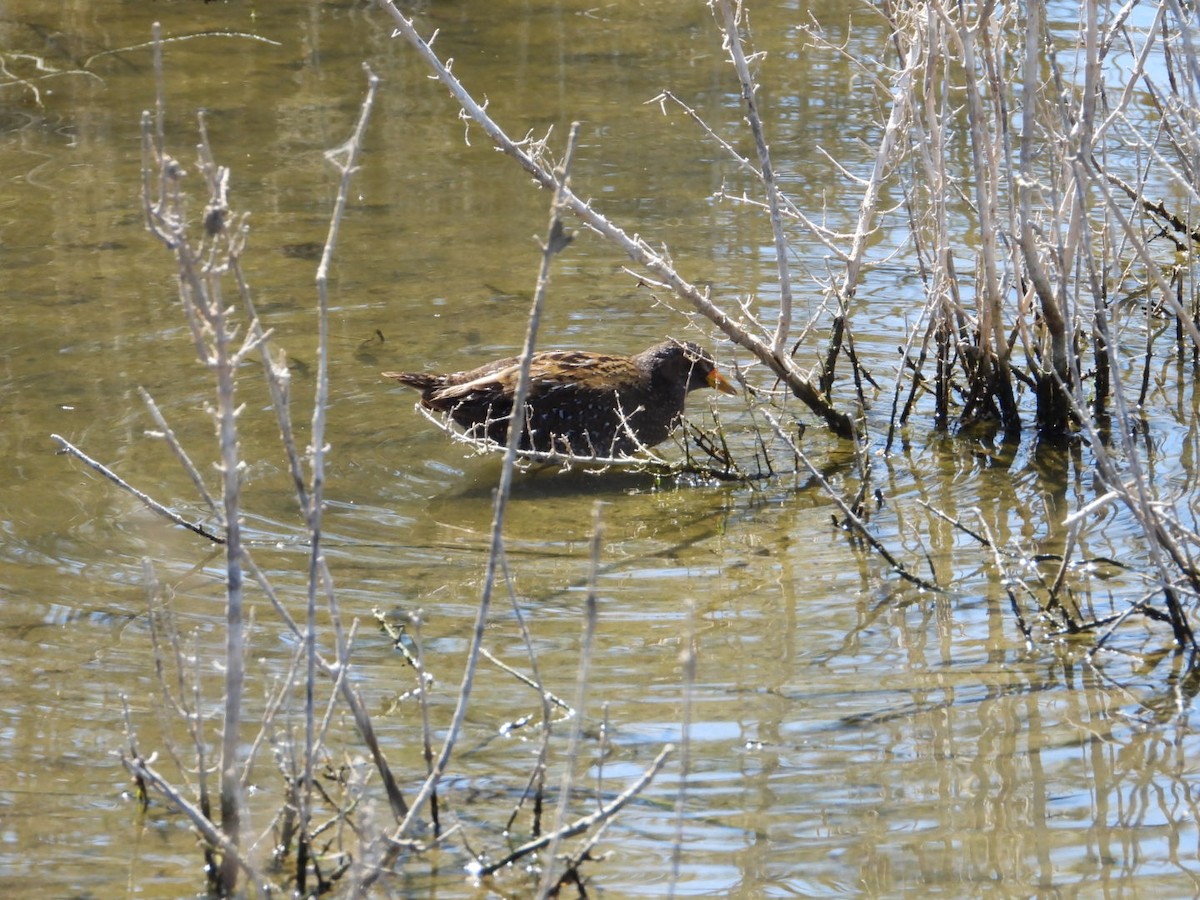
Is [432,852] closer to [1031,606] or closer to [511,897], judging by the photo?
[511,897]

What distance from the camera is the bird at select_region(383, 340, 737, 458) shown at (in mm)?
7109

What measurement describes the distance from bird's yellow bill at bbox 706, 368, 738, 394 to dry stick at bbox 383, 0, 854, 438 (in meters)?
0.49

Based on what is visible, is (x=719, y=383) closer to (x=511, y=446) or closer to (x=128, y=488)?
(x=128, y=488)

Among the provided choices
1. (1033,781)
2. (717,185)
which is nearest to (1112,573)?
(1033,781)

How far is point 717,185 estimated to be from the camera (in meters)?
10.5

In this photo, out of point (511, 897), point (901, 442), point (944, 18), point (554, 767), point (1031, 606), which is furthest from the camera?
point (901, 442)

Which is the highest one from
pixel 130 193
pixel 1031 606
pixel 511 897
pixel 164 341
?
pixel 130 193

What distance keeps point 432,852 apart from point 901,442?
373cm

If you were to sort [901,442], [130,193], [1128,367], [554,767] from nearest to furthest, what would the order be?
[554,767]
[901,442]
[1128,367]
[130,193]

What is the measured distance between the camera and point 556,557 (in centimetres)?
620

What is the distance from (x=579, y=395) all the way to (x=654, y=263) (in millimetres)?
1049

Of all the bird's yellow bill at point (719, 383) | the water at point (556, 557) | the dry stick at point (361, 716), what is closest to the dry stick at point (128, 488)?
the water at point (556, 557)

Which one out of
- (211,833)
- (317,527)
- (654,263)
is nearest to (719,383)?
(654,263)

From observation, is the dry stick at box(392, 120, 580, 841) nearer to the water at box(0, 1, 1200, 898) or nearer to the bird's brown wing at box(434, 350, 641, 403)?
the water at box(0, 1, 1200, 898)
